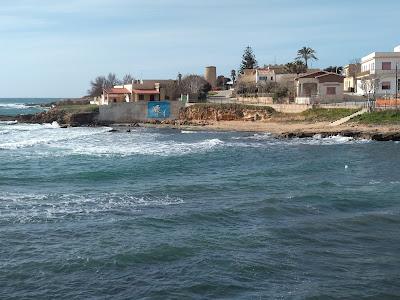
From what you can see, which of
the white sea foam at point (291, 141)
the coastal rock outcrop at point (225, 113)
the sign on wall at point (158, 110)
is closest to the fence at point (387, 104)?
the white sea foam at point (291, 141)

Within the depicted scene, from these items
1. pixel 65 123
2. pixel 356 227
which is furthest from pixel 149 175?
pixel 65 123

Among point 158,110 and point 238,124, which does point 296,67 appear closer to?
point 158,110

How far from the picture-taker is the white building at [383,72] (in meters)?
71.2

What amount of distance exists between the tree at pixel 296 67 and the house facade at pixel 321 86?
1977 centimetres

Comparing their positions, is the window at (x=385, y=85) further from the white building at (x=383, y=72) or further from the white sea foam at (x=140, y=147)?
the white sea foam at (x=140, y=147)

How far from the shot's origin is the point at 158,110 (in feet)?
247

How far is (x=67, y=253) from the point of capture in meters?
16.8

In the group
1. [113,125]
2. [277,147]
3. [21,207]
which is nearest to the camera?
[21,207]

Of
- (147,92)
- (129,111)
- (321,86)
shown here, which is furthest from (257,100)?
(147,92)

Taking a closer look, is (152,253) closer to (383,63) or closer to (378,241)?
(378,241)

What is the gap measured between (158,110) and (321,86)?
20410 mm

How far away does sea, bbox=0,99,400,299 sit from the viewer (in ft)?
47.2

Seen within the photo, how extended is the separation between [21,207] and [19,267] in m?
7.38

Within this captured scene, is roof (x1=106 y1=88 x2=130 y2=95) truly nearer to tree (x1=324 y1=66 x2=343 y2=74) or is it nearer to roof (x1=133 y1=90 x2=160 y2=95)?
roof (x1=133 y1=90 x2=160 y2=95)
